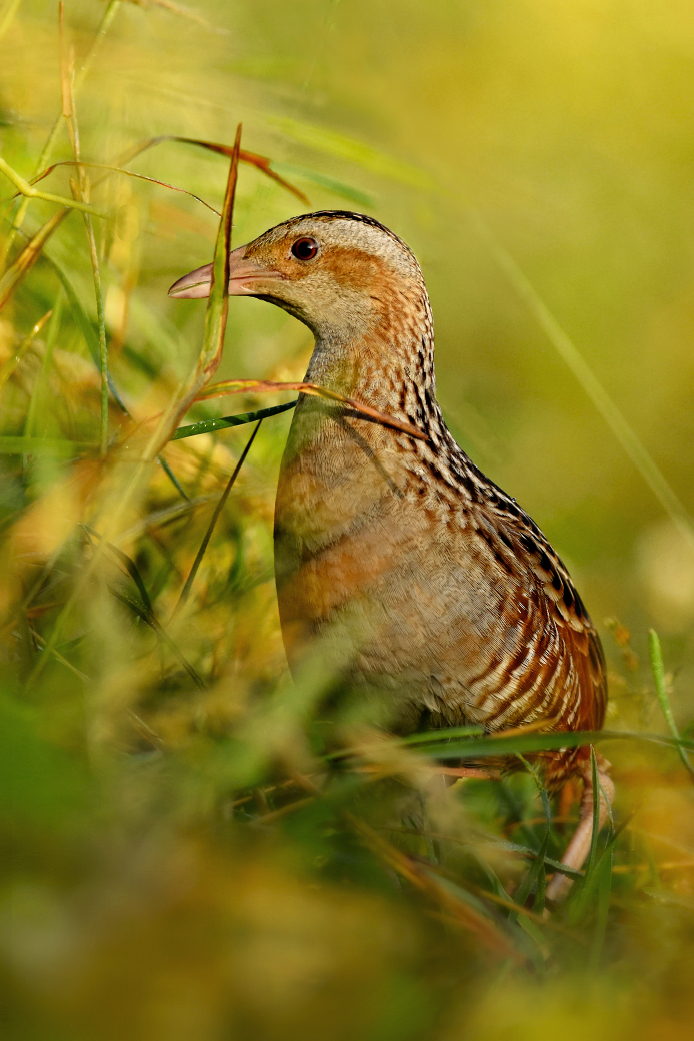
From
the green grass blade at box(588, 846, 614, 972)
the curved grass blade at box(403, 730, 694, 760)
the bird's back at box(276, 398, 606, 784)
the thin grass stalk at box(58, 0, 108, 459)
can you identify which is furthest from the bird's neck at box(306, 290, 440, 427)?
the green grass blade at box(588, 846, 614, 972)

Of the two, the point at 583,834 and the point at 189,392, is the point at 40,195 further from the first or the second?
the point at 583,834

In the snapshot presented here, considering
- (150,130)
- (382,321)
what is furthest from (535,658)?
(150,130)

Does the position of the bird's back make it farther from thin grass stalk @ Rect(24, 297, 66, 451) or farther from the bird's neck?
thin grass stalk @ Rect(24, 297, 66, 451)

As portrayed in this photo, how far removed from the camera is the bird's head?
7.70 ft

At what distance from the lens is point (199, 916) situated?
2.74 ft

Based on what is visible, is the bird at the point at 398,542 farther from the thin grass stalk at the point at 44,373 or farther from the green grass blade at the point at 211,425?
the thin grass stalk at the point at 44,373

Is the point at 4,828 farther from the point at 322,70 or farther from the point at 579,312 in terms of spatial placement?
the point at 579,312

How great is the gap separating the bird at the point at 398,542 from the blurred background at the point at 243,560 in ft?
0.76

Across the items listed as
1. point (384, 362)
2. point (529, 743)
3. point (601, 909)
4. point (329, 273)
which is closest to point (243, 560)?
point (384, 362)

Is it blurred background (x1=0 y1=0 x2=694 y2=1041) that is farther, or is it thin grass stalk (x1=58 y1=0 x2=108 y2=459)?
thin grass stalk (x1=58 y1=0 x2=108 y2=459)

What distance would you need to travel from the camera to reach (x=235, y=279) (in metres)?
2.37

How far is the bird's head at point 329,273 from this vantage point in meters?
2.35

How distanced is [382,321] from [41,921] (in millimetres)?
1823

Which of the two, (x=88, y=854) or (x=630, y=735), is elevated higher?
(x=630, y=735)
